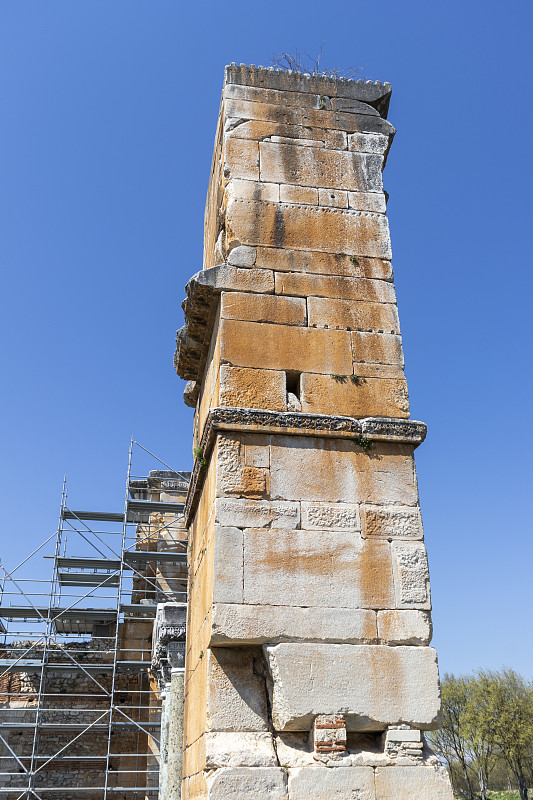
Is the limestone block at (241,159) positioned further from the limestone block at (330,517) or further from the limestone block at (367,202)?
the limestone block at (330,517)

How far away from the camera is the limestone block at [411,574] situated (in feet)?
15.2

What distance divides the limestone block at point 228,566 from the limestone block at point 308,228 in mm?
2415

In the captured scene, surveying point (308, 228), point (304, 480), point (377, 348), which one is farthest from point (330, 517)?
point (308, 228)


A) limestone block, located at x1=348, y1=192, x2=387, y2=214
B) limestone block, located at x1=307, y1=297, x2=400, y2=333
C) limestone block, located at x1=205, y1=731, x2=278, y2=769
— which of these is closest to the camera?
limestone block, located at x1=205, y1=731, x2=278, y2=769

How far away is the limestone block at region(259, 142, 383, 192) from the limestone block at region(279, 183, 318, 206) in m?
0.05

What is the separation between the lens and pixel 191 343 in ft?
20.8

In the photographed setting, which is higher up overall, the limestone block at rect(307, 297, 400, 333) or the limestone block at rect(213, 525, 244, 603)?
the limestone block at rect(307, 297, 400, 333)

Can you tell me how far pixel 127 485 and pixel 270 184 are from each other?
42.0 ft

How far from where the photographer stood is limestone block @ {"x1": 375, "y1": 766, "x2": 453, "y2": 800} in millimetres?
4129

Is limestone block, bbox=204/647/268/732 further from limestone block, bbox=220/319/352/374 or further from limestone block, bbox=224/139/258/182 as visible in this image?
limestone block, bbox=224/139/258/182

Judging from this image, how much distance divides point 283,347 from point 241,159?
5.91ft

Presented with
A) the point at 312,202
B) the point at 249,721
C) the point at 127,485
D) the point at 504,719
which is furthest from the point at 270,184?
the point at 504,719

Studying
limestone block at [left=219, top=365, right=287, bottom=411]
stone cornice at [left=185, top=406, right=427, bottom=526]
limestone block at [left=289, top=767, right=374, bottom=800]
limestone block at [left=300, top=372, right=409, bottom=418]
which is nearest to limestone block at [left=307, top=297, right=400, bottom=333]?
limestone block at [left=300, top=372, right=409, bottom=418]

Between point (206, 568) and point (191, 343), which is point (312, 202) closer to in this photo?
point (191, 343)
